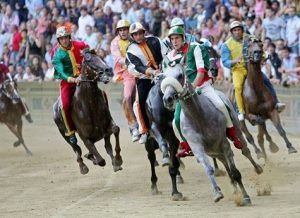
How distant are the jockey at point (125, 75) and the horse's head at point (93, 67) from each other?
1.11 metres

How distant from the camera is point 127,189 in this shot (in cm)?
1711

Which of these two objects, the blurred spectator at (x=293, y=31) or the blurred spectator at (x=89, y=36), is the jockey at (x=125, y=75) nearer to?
the blurred spectator at (x=293, y=31)

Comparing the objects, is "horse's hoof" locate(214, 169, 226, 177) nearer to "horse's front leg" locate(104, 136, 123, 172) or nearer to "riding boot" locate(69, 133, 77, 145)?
"horse's front leg" locate(104, 136, 123, 172)

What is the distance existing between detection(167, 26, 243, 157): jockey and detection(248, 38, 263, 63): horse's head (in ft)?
12.5

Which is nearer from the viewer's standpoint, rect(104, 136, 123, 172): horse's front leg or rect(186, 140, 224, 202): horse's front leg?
rect(186, 140, 224, 202): horse's front leg

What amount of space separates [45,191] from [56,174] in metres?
2.36

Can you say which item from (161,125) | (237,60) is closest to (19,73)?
(237,60)

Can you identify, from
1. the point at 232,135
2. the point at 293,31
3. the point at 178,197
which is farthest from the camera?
the point at 293,31

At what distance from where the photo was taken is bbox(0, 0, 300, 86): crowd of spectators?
78.1 ft

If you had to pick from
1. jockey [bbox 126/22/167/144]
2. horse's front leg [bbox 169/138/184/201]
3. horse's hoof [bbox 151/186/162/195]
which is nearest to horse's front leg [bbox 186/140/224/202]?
horse's front leg [bbox 169/138/184/201]

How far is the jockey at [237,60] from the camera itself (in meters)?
19.4

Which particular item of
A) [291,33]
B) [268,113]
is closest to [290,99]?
[291,33]

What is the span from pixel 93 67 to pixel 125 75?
203 cm

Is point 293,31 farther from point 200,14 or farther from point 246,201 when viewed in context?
point 246,201
